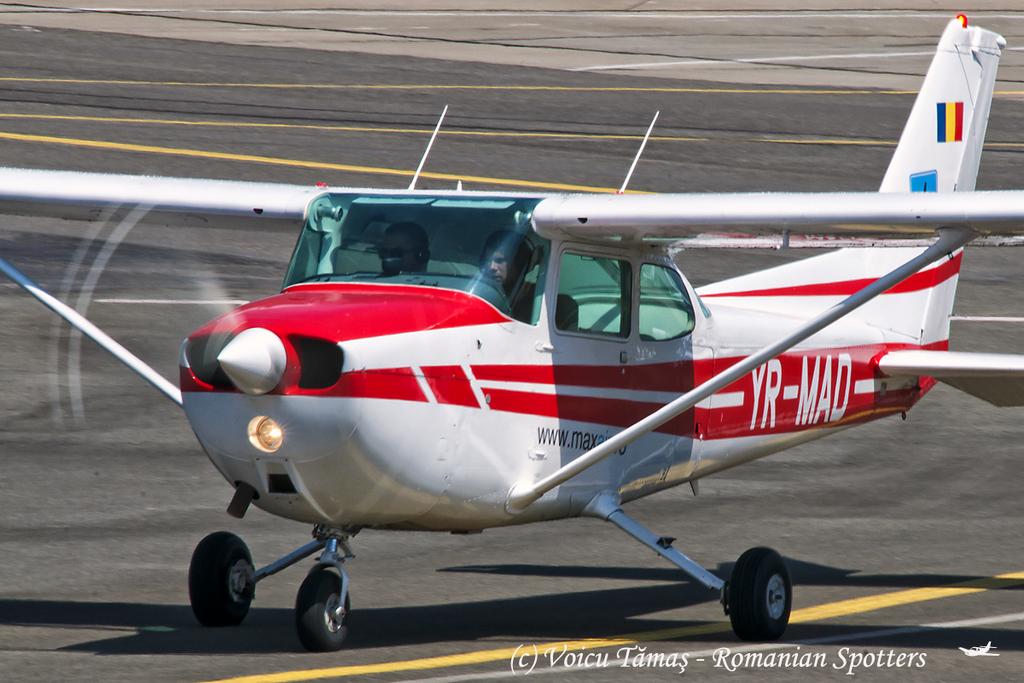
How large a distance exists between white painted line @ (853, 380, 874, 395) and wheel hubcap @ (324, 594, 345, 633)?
4422 mm

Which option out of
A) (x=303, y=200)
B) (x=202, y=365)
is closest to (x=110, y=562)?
(x=303, y=200)

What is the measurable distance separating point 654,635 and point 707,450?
150 cm

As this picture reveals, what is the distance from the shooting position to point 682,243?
35.0 ft

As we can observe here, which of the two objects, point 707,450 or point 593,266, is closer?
point 593,266

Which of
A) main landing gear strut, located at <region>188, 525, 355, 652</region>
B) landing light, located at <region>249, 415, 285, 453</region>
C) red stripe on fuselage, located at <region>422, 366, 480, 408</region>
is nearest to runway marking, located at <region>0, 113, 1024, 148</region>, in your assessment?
main landing gear strut, located at <region>188, 525, 355, 652</region>

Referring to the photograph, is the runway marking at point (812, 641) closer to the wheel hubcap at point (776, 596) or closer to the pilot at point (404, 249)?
the wheel hubcap at point (776, 596)

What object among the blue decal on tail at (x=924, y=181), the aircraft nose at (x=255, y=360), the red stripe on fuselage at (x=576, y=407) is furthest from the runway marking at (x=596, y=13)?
the aircraft nose at (x=255, y=360)

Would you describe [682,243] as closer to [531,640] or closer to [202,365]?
[531,640]

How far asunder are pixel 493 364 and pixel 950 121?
18.3 ft

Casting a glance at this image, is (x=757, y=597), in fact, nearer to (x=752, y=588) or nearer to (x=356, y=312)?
(x=752, y=588)

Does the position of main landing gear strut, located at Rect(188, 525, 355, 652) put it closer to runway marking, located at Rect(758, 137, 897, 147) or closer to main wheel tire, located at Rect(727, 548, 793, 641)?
main wheel tire, located at Rect(727, 548, 793, 641)

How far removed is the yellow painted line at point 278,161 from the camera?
24.9 metres

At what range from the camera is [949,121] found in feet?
44.6

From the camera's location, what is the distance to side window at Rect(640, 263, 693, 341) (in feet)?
34.7
